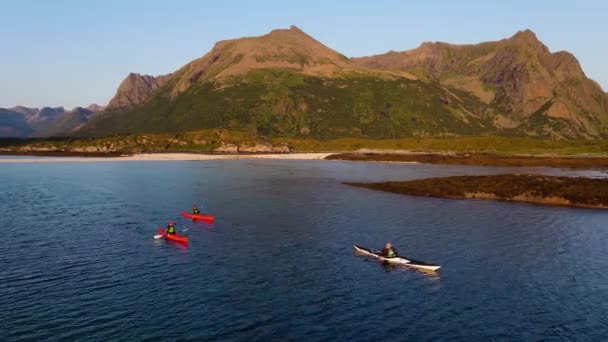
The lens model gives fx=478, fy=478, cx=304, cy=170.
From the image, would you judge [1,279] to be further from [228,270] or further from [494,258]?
[494,258]

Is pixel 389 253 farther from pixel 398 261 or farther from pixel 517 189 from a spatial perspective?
pixel 517 189

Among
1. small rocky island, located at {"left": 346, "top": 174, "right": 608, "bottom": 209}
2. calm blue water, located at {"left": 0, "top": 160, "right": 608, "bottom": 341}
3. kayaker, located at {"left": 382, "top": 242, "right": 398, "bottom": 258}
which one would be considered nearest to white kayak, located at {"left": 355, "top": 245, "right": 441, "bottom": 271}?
kayaker, located at {"left": 382, "top": 242, "right": 398, "bottom": 258}

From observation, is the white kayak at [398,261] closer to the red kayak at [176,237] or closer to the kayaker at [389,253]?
the kayaker at [389,253]

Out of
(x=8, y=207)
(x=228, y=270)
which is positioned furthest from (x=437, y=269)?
(x=8, y=207)

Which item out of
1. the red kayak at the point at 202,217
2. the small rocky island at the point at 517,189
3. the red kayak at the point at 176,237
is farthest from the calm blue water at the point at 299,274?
the small rocky island at the point at 517,189

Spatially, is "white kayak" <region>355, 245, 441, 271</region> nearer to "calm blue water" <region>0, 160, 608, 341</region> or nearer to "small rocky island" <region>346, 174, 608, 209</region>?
"calm blue water" <region>0, 160, 608, 341</region>
